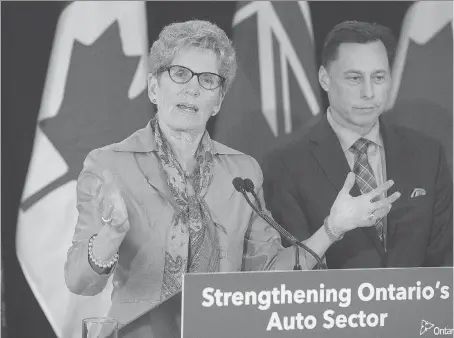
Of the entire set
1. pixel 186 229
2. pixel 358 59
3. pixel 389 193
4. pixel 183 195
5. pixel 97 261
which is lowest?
pixel 97 261

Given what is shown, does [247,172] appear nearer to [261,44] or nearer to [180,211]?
[180,211]

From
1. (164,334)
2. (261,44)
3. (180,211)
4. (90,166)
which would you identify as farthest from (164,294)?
(261,44)

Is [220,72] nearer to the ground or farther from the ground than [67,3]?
nearer to the ground

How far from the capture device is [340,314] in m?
1.48

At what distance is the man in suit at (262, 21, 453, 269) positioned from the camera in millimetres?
2471

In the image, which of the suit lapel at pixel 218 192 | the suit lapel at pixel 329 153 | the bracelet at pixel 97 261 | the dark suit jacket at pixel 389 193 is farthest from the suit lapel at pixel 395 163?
the bracelet at pixel 97 261

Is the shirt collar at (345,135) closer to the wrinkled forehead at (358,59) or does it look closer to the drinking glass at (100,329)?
the wrinkled forehead at (358,59)

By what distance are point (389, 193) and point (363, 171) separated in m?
0.14

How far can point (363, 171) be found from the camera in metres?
2.52

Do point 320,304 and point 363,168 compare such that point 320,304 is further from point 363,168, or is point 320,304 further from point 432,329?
point 363,168

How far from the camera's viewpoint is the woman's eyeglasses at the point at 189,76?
2266mm

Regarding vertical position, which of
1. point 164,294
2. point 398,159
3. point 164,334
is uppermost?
point 398,159

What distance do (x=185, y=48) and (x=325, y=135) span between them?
2.28 ft

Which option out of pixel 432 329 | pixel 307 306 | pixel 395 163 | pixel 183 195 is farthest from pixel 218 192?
pixel 432 329
